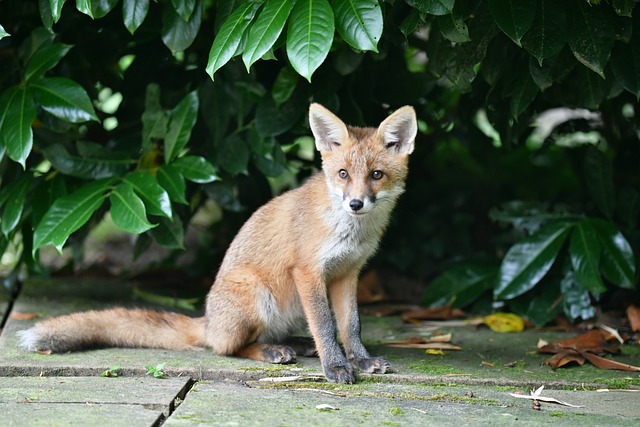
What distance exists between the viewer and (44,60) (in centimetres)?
521

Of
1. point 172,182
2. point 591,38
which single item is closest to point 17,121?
point 172,182

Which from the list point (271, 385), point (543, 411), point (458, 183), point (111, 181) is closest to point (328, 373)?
point (271, 385)

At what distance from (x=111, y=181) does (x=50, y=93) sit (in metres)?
0.70

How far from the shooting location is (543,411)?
3.97 metres

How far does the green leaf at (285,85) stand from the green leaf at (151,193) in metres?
1.01

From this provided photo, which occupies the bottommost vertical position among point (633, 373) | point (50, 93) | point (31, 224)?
point (633, 373)

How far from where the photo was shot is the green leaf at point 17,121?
4.93 meters

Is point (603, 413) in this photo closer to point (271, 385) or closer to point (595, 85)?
point (271, 385)

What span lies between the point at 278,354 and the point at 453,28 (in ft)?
7.03

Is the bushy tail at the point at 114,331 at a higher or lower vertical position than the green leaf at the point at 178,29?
lower

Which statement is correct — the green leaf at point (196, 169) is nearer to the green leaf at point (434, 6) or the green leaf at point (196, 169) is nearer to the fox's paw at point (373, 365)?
the fox's paw at point (373, 365)

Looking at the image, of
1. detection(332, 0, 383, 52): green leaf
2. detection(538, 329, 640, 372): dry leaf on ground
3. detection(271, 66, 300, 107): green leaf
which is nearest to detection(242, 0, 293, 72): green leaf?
detection(332, 0, 383, 52): green leaf

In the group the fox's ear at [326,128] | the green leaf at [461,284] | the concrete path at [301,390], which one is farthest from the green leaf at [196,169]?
the green leaf at [461,284]

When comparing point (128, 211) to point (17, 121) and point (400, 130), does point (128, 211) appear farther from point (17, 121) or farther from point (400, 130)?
point (400, 130)
